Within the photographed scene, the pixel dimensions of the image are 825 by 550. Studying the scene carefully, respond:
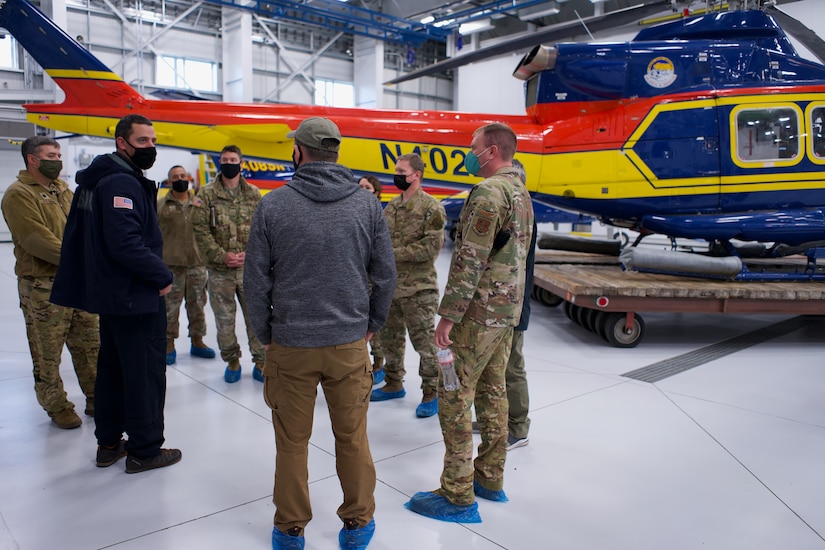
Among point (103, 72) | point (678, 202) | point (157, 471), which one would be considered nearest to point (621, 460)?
point (157, 471)

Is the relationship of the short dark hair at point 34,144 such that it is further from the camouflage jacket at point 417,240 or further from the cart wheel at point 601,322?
the cart wheel at point 601,322

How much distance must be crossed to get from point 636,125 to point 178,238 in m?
4.65

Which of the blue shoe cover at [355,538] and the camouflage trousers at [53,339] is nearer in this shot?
the blue shoe cover at [355,538]

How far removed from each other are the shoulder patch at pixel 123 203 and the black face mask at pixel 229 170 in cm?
164

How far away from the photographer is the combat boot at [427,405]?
3775 millimetres

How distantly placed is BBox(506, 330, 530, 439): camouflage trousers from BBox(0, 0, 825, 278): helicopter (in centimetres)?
347

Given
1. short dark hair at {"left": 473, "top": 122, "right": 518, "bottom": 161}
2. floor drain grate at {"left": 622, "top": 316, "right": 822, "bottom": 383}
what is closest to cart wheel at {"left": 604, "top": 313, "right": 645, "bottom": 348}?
floor drain grate at {"left": 622, "top": 316, "right": 822, "bottom": 383}

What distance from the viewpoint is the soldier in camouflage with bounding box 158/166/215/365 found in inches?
190

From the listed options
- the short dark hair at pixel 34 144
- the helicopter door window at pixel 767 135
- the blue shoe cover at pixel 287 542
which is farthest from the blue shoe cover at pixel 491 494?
the helicopter door window at pixel 767 135

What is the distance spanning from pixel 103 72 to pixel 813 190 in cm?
741

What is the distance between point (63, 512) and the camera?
8.49 ft

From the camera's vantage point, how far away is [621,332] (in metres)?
5.63

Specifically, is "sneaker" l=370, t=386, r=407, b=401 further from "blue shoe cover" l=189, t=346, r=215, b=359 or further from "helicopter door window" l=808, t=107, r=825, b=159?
"helicopter door window" l=808, t=107, r=825, b=159

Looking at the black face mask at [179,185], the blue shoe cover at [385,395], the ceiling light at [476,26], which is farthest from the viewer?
the ceiling light at [476,26]
